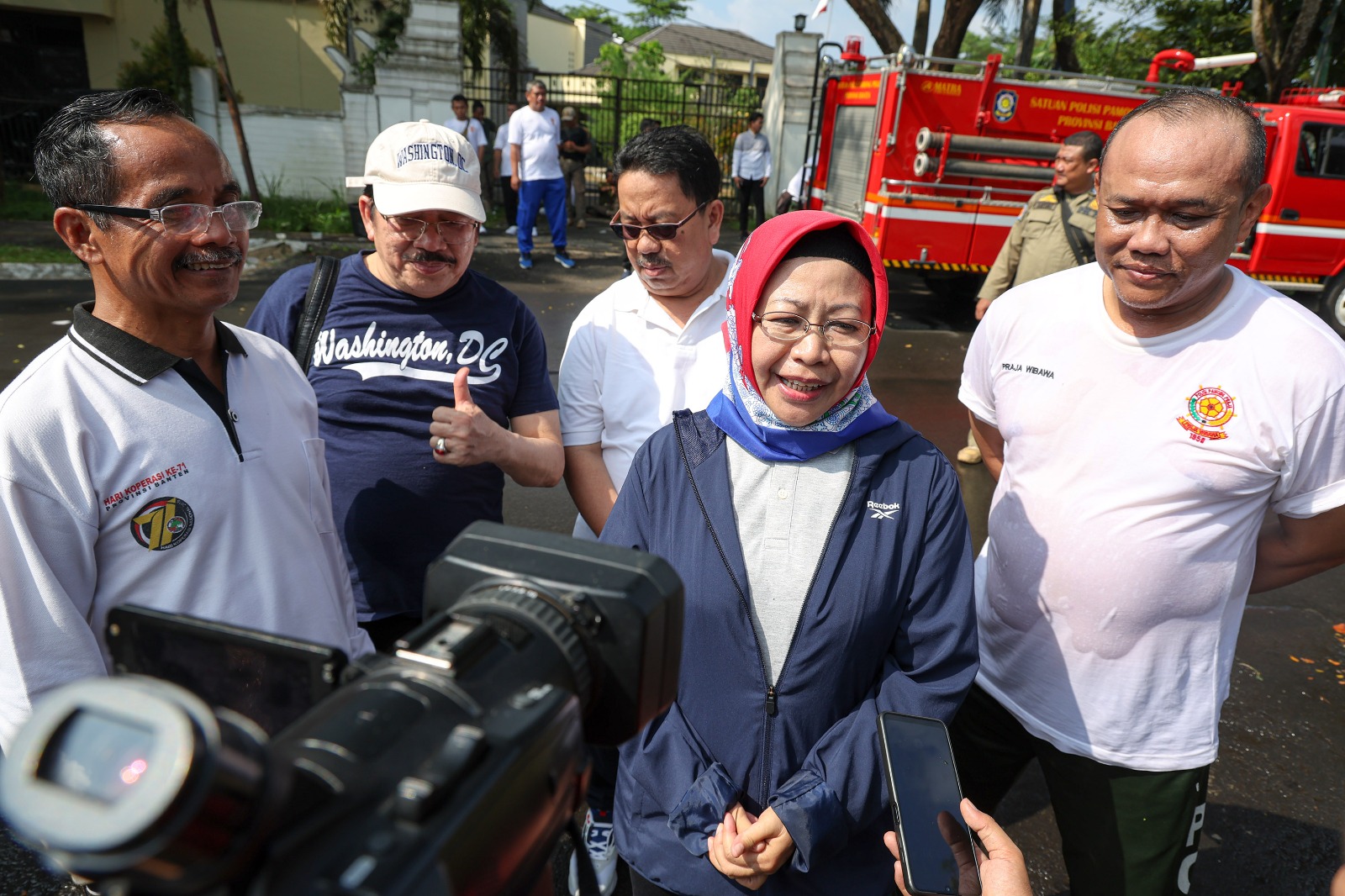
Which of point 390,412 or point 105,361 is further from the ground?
point 105,361

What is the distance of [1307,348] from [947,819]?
1.23 metres

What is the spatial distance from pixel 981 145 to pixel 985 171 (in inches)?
9.7

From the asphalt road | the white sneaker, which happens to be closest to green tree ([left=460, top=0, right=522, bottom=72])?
the asphalt road

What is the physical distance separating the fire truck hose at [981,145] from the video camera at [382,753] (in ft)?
27.8

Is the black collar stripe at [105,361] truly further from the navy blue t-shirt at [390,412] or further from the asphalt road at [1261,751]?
the asphalt road at [1261,751]

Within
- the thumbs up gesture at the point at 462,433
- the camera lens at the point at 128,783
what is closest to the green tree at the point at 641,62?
the thumbs up gesture at the point at 462,433

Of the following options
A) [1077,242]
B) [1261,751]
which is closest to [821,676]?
[1261,751]

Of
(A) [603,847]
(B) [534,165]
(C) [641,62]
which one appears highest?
(C) [641,62]

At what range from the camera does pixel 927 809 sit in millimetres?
1275

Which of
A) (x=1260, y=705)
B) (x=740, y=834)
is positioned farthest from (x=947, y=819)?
(x=1260, y=705)

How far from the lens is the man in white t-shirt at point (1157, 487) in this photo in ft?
5.75

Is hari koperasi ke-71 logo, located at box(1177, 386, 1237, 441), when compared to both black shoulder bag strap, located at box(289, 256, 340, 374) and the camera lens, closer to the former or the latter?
the camera lens

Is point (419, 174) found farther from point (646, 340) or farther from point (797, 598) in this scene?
point (797, 598)

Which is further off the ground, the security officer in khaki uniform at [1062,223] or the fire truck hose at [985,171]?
the fire truck hose at [985,171]
